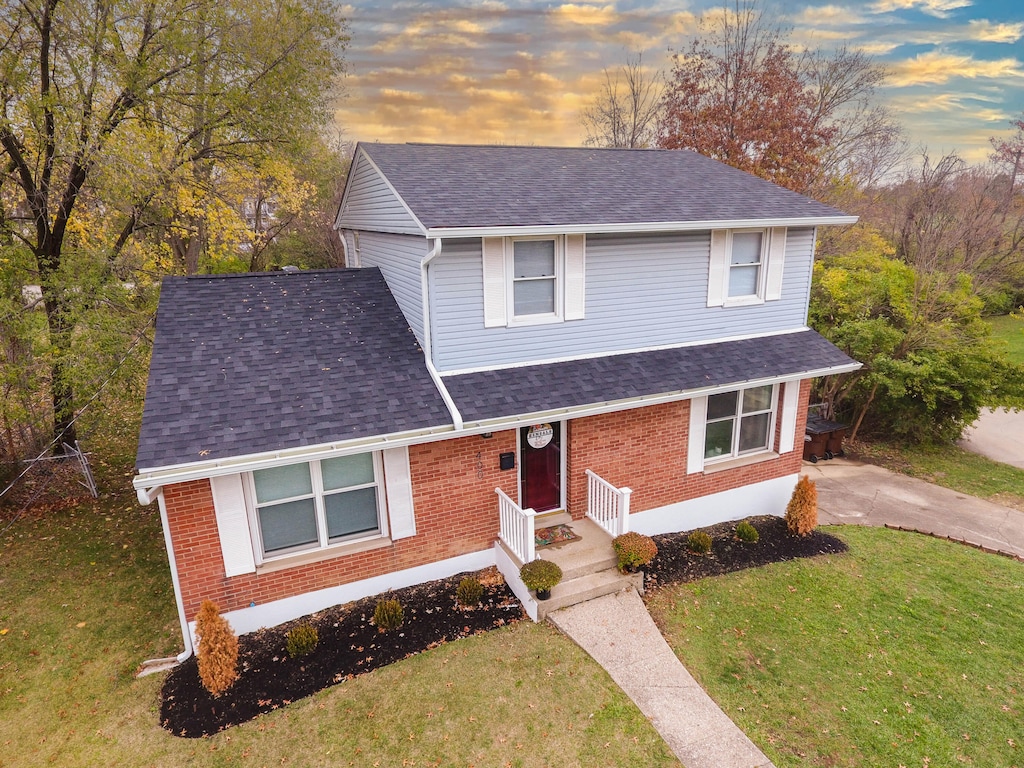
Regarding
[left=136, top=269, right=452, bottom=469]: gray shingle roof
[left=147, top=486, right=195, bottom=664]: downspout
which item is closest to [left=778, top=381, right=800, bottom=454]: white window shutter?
[left=136, top=269, right=452, bottom=469]: gray shingle roof

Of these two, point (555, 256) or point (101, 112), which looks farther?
point (101, 112)

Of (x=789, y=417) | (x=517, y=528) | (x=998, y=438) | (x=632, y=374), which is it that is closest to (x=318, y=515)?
(x=517, y=528)

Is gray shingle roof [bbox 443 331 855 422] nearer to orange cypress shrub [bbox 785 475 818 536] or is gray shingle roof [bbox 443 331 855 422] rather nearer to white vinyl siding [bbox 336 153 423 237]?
orange cypress shrub [bbox 785 475 818 536]

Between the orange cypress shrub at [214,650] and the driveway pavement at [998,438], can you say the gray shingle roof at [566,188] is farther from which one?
the driveway pavement at [998,438]

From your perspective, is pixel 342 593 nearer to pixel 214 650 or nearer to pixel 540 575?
pixel 214 650

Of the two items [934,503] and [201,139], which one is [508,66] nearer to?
[201,139]

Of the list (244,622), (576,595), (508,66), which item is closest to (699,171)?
(576,595)
